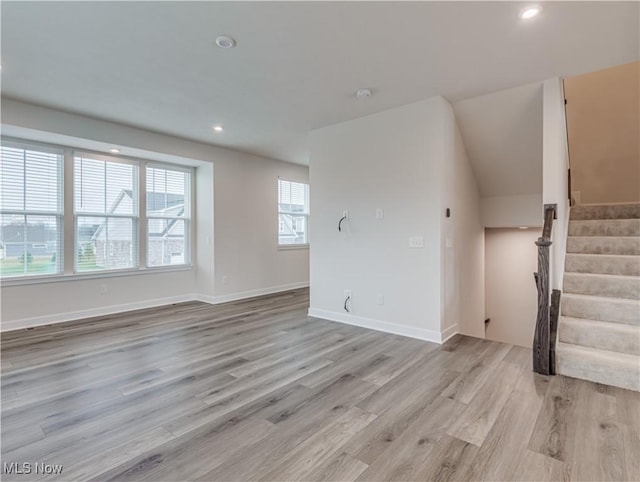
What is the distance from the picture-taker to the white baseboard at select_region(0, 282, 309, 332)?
4210 millimetres

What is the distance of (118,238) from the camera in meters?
5.10

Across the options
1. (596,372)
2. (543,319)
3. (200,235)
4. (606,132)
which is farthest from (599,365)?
(200,235)

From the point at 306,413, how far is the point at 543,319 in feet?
6.91

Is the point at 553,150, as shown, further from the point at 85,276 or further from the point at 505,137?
the point at 85,276

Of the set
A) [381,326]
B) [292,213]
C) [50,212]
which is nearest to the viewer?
[381,326]

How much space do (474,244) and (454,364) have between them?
2.28m

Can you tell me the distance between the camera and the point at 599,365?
2607 millimetres

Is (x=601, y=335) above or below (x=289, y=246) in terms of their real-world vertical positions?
below

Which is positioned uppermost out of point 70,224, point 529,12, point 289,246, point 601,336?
point 529,12

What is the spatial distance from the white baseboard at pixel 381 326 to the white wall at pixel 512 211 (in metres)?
1.91

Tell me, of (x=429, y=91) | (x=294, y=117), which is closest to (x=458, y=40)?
(x=429, y=91)

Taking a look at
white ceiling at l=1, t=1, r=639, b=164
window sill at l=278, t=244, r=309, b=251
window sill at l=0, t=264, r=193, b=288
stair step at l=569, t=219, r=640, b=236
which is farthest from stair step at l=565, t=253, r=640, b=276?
window sill at l=0, t=264, r=193, b=288

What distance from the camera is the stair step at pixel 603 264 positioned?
10.8 ft

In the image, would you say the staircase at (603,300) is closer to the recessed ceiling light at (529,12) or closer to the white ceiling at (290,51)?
the white ceiling at (290,51)
